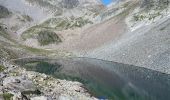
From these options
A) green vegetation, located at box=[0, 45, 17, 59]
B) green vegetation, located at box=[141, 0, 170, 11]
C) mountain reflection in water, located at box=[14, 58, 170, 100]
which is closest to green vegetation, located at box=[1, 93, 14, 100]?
mountain reflection in water, located at box=[14, 58, 170, 100]

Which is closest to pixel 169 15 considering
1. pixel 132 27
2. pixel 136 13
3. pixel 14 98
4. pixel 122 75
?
pixel 132 27

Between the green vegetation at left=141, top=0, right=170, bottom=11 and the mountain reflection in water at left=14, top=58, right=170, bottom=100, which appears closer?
the mountain reflection in water at left=14, top=58, right=170, bottom=100

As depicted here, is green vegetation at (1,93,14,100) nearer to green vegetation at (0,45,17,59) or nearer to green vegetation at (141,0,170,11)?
green vegetation at (0,45,17,59)

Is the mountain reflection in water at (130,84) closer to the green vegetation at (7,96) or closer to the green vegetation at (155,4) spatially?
A: the green vegetation at (7,96)

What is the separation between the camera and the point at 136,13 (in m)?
185

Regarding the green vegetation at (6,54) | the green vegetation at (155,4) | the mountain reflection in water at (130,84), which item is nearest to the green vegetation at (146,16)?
the green vegetation at (155,4)

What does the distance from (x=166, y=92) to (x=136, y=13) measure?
417 feet

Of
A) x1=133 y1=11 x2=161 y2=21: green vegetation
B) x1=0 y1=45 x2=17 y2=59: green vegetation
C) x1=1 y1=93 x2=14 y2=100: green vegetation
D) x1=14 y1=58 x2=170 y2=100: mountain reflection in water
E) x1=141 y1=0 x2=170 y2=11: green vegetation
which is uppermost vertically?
x1=141 y1=0 x2=170 y2=11: green vegetation

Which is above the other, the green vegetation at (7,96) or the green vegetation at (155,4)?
the green vegetation at (155,4)

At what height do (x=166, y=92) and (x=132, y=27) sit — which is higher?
(x=132, y=27)

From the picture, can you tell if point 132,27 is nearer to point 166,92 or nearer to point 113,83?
point 113,83

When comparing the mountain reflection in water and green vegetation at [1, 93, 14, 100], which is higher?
green vegetation at [1, 93, 14, 100]

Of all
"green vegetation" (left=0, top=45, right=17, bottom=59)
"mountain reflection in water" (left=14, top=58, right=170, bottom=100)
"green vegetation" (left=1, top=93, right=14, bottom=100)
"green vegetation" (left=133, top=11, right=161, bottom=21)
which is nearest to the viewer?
"green vegetation" (left=1, top=93, right=14, bottom=100)

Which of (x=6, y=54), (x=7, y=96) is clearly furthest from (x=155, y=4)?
(x=7, y=96)
